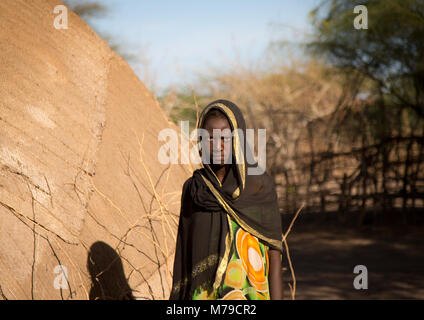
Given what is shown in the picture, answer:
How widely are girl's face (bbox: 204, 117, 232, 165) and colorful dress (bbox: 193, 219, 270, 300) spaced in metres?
0.23

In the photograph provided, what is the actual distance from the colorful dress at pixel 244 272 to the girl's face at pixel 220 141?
0.23m

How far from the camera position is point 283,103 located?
1231 cm

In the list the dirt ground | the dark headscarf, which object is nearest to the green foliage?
the dirt ground

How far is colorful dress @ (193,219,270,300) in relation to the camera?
72.5 inches

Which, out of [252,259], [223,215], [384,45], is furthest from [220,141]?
[384,45]

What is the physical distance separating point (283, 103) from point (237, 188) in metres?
10.6

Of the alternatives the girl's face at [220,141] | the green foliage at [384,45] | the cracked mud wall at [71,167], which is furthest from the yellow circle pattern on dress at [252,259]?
the green foliage at [384,45]

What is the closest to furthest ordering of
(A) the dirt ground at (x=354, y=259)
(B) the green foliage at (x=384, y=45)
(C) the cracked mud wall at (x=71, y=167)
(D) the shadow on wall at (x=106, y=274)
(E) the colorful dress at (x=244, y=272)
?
(E) the colorful dress at (x=244, y=272), (C) the cracked mud wall at (x=71, y=167), (D) the shadow on wall at (x=106, y=274), (A) the dirt ground at (x=354, y=259), (B) the green foliage at (x=384, y=45)

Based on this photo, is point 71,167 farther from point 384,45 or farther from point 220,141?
point 384,45

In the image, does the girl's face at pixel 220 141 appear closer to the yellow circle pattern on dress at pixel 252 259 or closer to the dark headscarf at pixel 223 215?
the dark headscarf at pixel 223 215

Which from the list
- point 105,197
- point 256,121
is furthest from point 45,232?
point 256,121

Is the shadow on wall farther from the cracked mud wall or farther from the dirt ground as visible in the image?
the dirt ground

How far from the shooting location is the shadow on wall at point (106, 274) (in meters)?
2.74

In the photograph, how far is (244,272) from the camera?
1.87m
